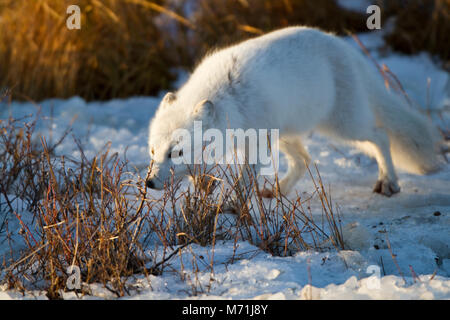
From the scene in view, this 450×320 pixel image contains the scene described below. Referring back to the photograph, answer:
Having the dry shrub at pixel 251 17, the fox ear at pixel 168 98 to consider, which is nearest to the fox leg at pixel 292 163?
the fox ear at pixel 168 98

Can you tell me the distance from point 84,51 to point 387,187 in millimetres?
4471

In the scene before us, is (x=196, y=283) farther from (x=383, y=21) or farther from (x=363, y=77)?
(x=383, y=21)

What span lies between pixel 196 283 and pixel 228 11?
5661 mm

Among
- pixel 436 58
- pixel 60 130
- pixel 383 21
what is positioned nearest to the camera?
pixel 60 130

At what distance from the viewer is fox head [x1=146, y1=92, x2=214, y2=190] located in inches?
131

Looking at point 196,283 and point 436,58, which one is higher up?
point 436,58

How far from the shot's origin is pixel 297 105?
3.99m

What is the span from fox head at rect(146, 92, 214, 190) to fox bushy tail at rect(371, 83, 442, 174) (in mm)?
1874

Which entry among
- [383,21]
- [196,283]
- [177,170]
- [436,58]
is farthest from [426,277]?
[383,21]

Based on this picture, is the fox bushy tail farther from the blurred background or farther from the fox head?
the blurred background

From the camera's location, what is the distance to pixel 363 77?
4.41 meters

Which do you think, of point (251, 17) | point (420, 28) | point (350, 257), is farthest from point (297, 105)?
point (420, 28)

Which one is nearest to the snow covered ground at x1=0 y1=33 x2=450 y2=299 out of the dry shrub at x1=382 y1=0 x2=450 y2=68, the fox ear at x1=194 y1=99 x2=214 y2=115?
the fox ear at x1=194 y1=99 x2=214 y2=115
